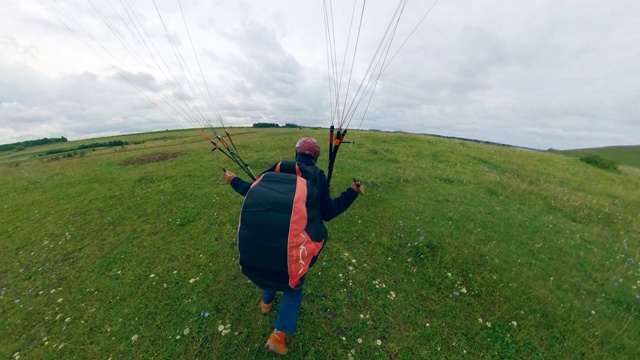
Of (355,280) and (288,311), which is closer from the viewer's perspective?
(288,311)

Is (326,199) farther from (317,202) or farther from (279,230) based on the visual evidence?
(279,230)

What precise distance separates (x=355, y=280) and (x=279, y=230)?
14.0ft

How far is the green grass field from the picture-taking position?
5.57m

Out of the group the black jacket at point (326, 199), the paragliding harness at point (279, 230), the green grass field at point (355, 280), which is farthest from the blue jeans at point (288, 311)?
the black jacket at point (326, 199)

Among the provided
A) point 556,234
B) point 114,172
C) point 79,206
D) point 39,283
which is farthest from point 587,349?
point 114,172

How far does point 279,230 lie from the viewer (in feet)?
12.6

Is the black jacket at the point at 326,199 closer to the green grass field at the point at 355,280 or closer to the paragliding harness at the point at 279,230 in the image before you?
the paragliding harness at the point at 279,230

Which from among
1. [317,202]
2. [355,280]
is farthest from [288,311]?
[355,280]

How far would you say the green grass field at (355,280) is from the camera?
219 inches

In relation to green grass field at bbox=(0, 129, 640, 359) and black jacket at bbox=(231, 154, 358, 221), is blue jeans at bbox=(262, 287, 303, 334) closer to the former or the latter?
green grass field at bbox=(0, 129, 640, 359)

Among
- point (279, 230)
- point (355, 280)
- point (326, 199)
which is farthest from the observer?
point (355, 280)

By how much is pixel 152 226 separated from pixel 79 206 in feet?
21.7

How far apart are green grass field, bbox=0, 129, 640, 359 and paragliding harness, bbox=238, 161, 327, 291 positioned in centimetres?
243

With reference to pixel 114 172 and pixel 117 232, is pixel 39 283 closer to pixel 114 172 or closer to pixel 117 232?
pixel 117 232
